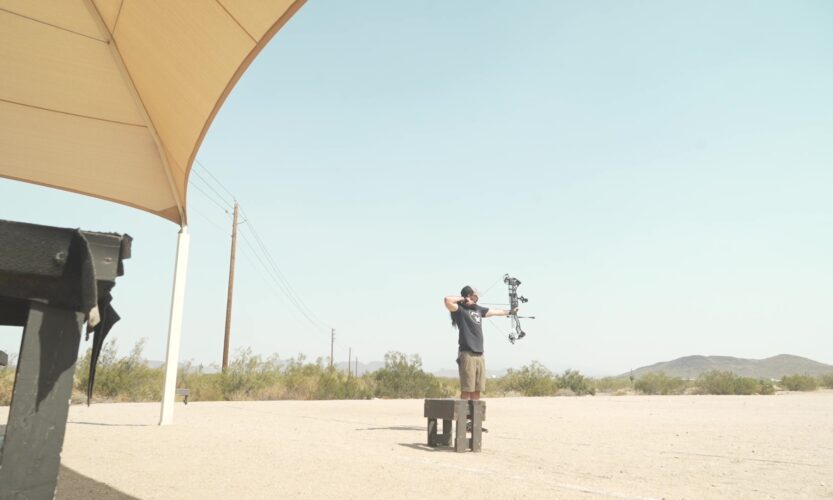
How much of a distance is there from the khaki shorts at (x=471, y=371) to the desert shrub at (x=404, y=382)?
1631 cm

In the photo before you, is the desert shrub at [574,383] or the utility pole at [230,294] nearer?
the utility pole at [230,294]

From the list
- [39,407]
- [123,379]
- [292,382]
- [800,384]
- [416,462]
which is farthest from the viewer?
[800,384]

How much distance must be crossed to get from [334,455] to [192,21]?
177 inches

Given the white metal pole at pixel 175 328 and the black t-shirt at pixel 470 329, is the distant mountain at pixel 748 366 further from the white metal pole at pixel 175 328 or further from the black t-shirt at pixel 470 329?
the white metal pole at pixel 175 328

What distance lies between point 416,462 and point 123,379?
15275mm

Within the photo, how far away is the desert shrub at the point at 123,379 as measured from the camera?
17594mm

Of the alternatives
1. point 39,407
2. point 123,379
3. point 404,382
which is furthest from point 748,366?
point 39,407

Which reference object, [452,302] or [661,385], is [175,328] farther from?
[661,385]

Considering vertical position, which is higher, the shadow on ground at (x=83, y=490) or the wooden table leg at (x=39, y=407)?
the wooden table leg at (x=39, y=407)

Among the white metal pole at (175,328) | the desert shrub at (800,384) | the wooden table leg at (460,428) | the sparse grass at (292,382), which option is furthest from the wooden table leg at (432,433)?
the desert shrub at (800,384)

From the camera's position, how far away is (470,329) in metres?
8.20

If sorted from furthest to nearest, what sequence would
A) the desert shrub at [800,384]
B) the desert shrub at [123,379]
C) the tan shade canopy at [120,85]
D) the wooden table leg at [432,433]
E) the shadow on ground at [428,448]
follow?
1. the desert shrub at [800,384]
2. the desert shrub at [123,379]
3. the wooden table leg at [432,433]
4. the shadow on ground at [428,448]
5. the tan shade canopy at [120,85]

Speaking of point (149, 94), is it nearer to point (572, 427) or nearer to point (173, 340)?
point (173, 340)

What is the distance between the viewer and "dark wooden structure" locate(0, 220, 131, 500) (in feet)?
5.19
